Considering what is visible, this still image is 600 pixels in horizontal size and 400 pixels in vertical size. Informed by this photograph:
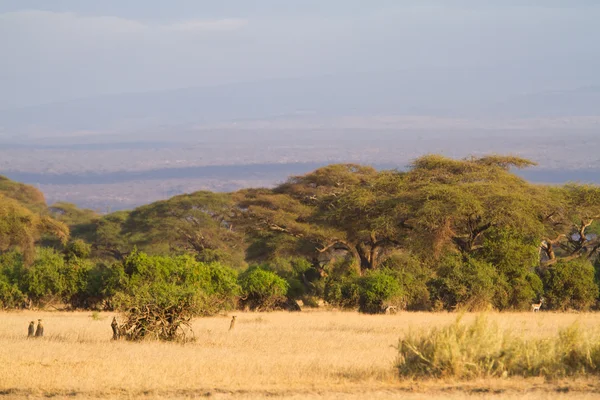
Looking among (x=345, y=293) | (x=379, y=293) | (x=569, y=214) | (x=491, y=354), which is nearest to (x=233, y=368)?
(x=491, y=354)

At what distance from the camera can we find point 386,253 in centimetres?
3938

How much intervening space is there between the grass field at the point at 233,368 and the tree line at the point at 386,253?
5393 millimetres

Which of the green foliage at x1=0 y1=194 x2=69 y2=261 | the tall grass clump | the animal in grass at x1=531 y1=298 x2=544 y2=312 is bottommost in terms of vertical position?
the animal in grass at x1=531 y1=298 x2=544 y2=312

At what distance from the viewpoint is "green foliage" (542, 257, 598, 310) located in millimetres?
31953

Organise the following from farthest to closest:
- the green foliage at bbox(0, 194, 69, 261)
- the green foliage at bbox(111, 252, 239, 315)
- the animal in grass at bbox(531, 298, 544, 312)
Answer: the green foliage at bbox(0, 194, 69, 261) → the animal in grass at bbox(531, 298, 544, 312) → the green foliage at bbox(111, 252, 239, 315)

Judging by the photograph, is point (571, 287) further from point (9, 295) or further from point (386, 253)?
point (9, 295)

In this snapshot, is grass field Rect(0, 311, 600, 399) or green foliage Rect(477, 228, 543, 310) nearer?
grass field Rect(0, 311, 600, 399)

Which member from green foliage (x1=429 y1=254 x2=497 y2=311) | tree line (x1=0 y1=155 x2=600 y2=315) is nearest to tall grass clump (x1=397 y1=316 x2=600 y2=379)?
tree line (x1=0 y1=155 x2=600 y2=315)

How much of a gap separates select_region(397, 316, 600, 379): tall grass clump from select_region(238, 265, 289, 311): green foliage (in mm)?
17699

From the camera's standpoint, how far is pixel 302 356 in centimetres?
1691

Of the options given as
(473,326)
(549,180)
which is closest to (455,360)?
(473,326)

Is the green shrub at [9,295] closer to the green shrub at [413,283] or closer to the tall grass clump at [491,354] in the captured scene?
the green shrub at [413,283]

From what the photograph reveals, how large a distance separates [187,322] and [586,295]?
54.8 ft

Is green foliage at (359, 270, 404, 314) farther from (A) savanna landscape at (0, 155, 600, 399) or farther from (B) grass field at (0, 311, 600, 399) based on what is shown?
(B) grass field at (0, 311, 600, 399)
